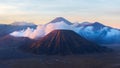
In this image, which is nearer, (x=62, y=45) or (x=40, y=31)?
(x=62, y=45)

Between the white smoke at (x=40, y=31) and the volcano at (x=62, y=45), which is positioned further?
the white smoke at (x=40, y=31)

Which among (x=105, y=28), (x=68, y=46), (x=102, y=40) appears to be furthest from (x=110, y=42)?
(x=68, y=46)

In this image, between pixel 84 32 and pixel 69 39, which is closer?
pixel 69 39

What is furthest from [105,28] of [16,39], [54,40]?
[54,40]

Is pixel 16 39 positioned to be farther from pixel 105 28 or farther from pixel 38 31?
pixel 105 28

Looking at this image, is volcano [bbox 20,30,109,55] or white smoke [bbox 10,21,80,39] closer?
volcano [bbox 20,30,109,55]

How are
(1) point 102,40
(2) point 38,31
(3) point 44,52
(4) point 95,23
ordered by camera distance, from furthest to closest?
(4) point 95,23, (1) point 102,40, (2) point 38,31, (3) point 44,52

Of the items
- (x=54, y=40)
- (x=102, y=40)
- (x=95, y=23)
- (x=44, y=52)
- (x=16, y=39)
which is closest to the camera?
(x=44, y=52)
